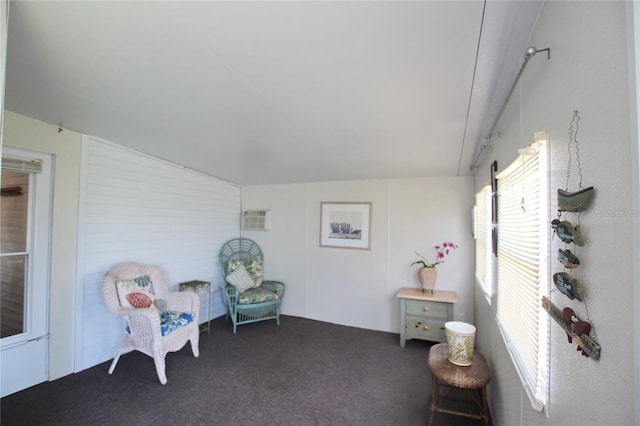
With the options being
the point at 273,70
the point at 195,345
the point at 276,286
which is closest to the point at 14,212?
the point at 195,345

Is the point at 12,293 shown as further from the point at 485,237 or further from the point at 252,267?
the point at 485,237

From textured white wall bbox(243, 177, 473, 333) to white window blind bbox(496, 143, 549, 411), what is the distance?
2.02 meters

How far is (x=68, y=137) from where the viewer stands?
2.81 m

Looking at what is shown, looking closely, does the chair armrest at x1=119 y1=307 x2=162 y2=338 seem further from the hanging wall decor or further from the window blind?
the hanging wall decor

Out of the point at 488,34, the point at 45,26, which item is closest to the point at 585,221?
the point at 488,34

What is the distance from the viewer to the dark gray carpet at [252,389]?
228 cm

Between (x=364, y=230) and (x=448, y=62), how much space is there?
9.40 feet

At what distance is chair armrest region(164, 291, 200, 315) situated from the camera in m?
3.23

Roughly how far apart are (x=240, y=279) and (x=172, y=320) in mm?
1447

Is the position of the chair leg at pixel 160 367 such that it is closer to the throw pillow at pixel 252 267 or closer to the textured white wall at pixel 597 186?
the throw pillow at pixel 252 267

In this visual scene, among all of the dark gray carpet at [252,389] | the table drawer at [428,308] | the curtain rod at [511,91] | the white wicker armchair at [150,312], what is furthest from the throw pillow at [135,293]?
the curtain rod at [511,91]

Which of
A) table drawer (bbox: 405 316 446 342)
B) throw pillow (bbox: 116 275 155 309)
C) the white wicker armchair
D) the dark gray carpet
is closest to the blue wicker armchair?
the dark gray carpet

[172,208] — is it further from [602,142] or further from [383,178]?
[602,142]

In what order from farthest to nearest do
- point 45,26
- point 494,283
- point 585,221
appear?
point 494,283, point 45,26, point 585,221
